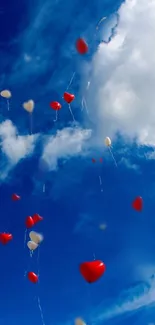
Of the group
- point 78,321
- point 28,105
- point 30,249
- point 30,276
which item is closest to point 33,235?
point 30,249

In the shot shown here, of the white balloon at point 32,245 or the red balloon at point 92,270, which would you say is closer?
the red balloon at point 92,270

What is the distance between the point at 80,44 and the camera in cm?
1499

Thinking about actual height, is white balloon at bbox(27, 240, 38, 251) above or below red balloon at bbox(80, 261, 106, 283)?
above

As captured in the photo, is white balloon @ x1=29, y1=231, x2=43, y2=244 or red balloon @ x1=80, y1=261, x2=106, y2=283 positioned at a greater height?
white balloon @ x1=29, y1=231, x2=43, y2=244

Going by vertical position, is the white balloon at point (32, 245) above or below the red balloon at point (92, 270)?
above

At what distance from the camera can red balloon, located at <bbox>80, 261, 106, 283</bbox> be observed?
13875mm

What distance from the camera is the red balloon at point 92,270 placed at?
45.5 ft

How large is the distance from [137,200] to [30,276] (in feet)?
20.3

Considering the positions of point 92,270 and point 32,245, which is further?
point 32,245

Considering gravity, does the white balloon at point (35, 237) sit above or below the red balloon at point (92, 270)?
above

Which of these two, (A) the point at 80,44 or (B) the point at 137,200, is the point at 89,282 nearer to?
(B) the point at 137,200

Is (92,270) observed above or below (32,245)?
below

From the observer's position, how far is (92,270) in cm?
1385

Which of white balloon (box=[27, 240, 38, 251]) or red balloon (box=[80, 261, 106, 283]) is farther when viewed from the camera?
white balloon (box=[27, 240, 38, 251])
